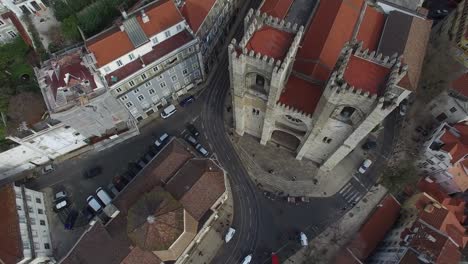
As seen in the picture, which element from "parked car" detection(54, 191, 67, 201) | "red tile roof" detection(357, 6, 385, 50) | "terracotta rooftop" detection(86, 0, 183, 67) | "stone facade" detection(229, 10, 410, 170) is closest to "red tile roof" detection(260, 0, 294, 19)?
"stone facade" detection(229, 10, 410, 170)

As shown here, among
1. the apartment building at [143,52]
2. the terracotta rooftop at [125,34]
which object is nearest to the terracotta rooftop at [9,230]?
the apartment building at [143,52]

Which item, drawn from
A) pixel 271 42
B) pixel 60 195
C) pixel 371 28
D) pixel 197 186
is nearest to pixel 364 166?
pixel 371 28

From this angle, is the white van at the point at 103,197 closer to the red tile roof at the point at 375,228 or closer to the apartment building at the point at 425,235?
the red tile roof at the point at 375,228

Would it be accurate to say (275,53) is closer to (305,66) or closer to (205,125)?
(305,66)

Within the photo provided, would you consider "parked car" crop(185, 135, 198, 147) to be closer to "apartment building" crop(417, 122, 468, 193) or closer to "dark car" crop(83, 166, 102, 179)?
"dark car" crop(83, 166, 102, 179)

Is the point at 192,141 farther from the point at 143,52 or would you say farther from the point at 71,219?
the point at 71,219

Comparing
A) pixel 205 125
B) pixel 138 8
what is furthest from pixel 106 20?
pixel 205 125
